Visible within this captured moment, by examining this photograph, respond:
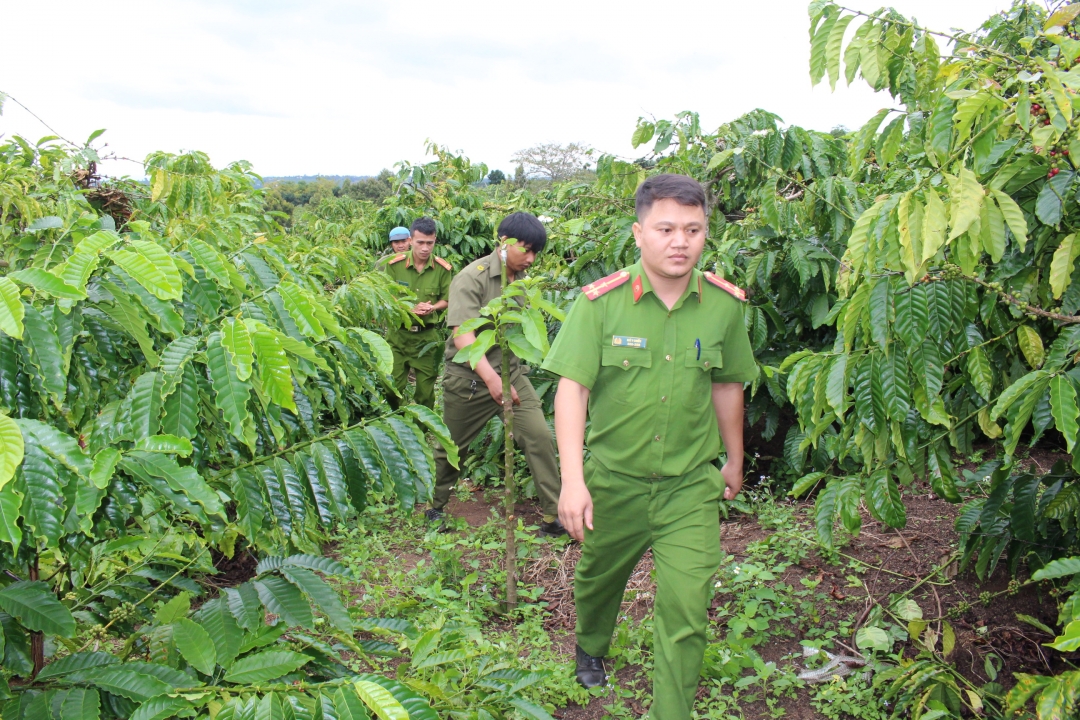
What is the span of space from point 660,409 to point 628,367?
16 centimetres

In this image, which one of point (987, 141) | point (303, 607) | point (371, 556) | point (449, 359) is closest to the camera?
point (303, 607)

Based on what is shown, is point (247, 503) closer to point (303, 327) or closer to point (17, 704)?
point (303, 327)

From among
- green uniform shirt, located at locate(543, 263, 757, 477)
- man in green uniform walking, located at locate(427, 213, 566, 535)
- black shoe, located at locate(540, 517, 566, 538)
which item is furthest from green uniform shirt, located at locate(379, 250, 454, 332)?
green uniform shirt, located at locate(543, 263, 757, 477)

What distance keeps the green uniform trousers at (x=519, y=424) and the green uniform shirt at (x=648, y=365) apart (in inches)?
60.8

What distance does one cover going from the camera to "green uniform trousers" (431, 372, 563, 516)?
3.98m

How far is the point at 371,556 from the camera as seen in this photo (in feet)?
13.1

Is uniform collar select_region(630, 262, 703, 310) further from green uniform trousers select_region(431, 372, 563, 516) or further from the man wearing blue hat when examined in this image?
the man wearing blue hat

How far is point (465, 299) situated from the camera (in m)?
3.94

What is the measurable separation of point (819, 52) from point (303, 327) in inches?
56.3

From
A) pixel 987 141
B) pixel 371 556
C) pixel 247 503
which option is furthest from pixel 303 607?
pixel 371 556

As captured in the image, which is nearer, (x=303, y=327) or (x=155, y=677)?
(x=155, y=677)

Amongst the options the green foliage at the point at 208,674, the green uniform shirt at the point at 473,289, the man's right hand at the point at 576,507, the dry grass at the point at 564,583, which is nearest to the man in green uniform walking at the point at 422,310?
the green uniform shirt at the point at 473,289

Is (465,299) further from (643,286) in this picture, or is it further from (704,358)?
(704,358)

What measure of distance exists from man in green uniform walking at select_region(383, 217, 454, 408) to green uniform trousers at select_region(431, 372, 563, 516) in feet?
4.70
